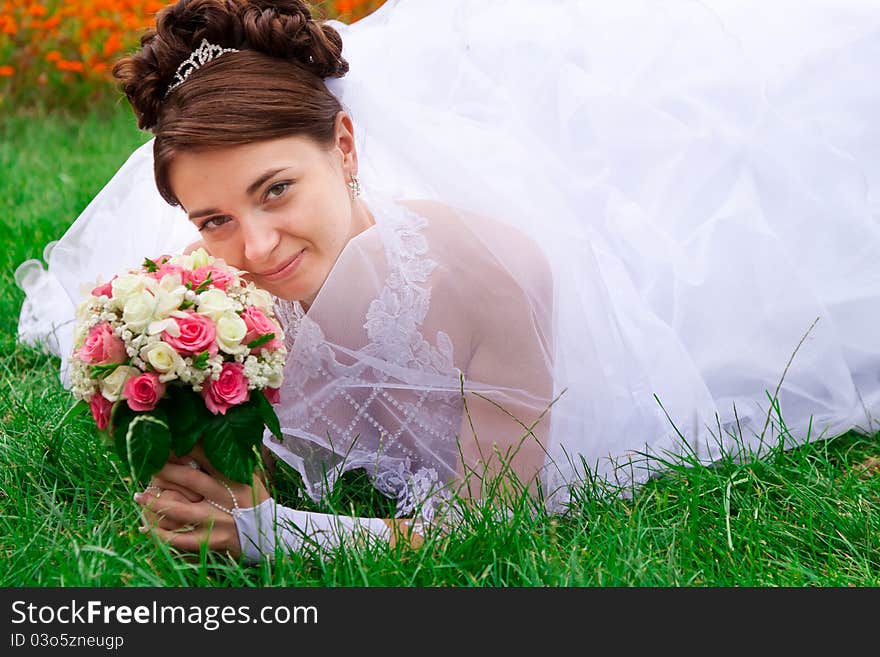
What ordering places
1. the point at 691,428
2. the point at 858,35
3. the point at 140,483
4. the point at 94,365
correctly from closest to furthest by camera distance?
the point at 94,365
the point at 140,483
the point at 691,428
the point at 858,35

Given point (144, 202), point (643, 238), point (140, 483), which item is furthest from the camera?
point (144, 202)

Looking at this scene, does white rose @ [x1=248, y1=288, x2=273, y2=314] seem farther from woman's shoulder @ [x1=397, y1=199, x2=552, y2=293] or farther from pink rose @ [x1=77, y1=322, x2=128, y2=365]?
woman's shoulder @ [x1=397, y1=199, x2=552, y2=293]

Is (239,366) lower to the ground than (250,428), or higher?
higher

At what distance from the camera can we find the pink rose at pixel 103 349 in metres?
2.23

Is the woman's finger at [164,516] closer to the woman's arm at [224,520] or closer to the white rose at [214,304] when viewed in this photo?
the woman's arm at [224,520]

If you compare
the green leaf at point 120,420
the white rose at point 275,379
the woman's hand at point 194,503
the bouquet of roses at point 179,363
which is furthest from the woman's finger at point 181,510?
the white rose at point 275,379

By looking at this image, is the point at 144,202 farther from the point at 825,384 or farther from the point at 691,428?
the point at 825,384

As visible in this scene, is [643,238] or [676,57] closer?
[643,238]

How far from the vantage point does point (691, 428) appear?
123 inches

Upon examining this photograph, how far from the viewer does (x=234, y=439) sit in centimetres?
235

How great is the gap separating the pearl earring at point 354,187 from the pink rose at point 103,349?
875 millimetres

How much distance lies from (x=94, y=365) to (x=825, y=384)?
232 centimetres

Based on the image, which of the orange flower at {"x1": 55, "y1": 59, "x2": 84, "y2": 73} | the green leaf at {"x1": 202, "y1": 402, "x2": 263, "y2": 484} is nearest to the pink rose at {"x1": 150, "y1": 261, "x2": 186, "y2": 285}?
the green leaf at {"x1": 202, "y1": 402, "x2": 263, "y2": 484}

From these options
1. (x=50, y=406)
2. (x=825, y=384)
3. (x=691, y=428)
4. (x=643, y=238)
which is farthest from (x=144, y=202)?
(x=825, y=384)
